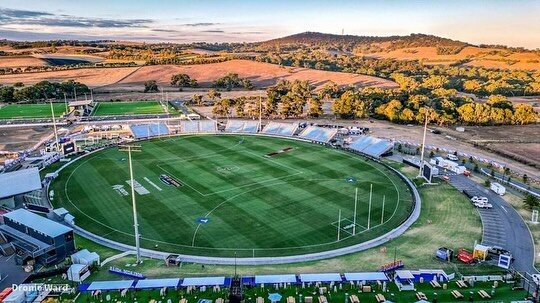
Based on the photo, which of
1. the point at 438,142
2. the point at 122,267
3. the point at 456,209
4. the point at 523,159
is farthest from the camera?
the point at 438,142

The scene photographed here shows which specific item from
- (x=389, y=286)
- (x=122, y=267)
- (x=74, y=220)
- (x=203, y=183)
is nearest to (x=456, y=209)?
(x=389, y=286)

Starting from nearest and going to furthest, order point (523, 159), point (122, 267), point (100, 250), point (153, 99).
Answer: point (122, 267), point (100, 250), point (523, 159), point (153, 99)

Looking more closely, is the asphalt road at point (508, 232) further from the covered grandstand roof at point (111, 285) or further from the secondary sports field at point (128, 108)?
the secondary sports field at point (128, 108)

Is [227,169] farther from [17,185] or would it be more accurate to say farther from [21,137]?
[21,137]

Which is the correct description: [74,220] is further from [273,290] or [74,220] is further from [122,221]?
[273,290]

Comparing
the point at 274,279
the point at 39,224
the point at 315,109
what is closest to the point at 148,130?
the point at 315,109

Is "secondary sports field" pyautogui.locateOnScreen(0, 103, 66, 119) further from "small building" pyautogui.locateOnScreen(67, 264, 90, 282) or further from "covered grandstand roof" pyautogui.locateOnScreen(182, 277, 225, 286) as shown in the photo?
"covered grandstand roof" pyautogui.locateOnScreen(182, 277, 225, 286)
